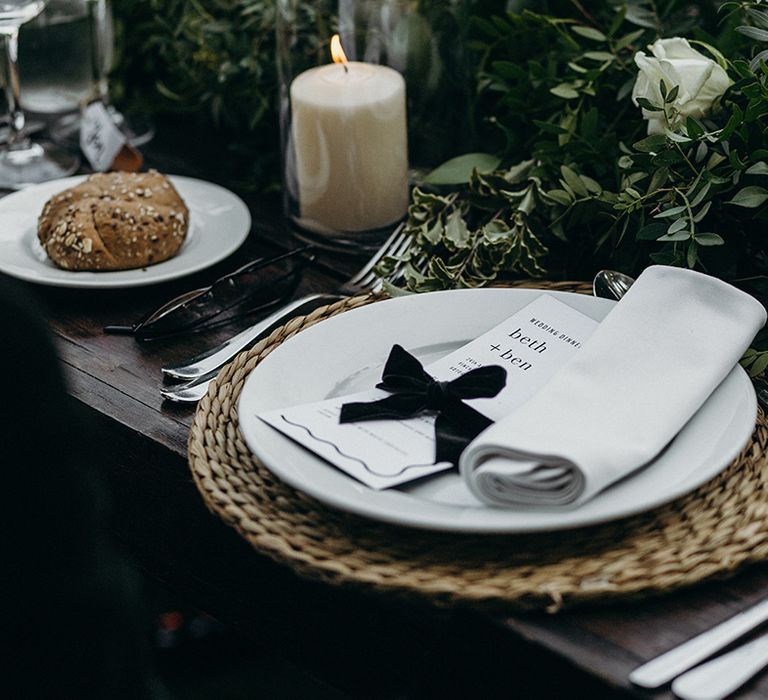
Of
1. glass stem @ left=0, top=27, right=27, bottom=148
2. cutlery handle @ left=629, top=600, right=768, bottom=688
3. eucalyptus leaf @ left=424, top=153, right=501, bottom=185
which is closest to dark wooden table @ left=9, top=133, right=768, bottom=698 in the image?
cutlery handle @ left=629, top=600, right=768, bottom=688

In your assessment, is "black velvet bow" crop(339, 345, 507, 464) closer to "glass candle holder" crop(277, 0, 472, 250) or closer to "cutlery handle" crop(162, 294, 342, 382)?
"cutlery handle" crop(162, 294, 342, 382)

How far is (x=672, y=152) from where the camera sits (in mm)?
792

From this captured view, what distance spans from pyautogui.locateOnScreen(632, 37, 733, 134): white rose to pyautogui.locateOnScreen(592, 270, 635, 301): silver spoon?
4.9 inches

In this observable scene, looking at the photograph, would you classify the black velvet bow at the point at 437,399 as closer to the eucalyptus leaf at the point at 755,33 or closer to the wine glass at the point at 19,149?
the eucalyptus leaf at the point at 755,33

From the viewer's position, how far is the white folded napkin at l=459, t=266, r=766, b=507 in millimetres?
553

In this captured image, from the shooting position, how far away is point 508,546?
22.6 inches

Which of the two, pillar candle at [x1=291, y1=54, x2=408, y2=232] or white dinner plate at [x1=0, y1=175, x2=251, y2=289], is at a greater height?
pillar candle at [x1=291, y1=54, x2=408, y2=232]

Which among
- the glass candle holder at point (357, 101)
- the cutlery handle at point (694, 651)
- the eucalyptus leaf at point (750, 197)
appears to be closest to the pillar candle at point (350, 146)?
the glass candle holder at point (357, 101)

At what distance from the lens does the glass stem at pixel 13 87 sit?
1.22 m

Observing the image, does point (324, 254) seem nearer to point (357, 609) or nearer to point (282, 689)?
point (357, 609)

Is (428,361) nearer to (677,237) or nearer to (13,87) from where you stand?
(677,237)

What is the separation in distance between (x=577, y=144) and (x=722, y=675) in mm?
549

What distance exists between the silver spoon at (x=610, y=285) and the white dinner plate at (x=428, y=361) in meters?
0.04

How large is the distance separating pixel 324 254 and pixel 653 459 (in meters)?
0.53
